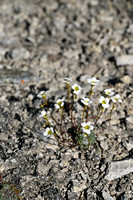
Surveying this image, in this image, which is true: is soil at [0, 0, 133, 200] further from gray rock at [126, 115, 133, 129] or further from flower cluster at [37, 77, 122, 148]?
flower cluster at [37, 77, 122, 148]

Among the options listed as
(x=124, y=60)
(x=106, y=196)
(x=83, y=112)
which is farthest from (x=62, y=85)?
(x=106, y=196)

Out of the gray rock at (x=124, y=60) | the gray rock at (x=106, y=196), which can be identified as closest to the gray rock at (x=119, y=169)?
the gray rock at (x=106, y=196)

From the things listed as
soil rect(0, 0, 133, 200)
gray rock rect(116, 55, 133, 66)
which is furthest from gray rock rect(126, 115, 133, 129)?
gray rock rect(116, 55, 133, 66)

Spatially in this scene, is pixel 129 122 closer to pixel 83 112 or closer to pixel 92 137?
pixel 92 137

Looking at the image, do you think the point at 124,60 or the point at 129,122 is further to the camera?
the point at 124,60

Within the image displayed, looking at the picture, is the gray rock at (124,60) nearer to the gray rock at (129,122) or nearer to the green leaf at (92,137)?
the gray rock at (129,122)

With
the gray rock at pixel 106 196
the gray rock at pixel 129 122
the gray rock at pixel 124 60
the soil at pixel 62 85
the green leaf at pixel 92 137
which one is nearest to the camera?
the gray rock at pixel 106 196

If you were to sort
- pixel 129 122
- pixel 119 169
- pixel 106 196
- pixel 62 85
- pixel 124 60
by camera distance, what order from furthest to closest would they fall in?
pixel 124 60 < pixel 62 85 < pixel 129 122 < pixel 119 169 < pixel 106 196
